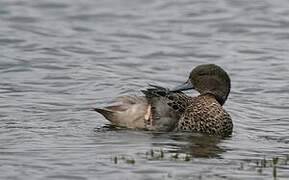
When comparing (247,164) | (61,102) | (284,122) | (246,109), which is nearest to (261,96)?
(246,109)

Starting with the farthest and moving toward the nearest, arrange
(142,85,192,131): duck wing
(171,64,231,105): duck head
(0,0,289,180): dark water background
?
(171,64,231,105): duck head
(142,85,192,131): duck wing
(0,0,289,180): dark water background

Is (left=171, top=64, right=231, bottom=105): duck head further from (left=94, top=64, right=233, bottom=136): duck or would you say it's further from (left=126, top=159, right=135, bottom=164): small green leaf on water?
(left=126, top=159, right=135, bottom=164): small green leaf on water

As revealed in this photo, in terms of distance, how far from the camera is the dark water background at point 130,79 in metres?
8.98

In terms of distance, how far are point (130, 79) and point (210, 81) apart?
3.34 meters

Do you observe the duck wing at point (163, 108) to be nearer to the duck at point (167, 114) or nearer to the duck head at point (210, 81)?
the duck at point (167, 114)

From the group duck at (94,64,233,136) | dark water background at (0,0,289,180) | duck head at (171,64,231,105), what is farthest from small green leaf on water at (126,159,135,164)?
duck head at (171,64,231,105)

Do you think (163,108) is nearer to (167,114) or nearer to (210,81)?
(167,114)

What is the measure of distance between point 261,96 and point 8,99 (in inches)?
127

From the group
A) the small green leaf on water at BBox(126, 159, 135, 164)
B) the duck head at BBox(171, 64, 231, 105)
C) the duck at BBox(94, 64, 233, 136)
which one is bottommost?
the small green leaf on water at BBox(126, 159, 135, 164)

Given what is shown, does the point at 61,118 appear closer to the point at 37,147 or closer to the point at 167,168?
the point at 37,147

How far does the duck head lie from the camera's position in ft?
36.7

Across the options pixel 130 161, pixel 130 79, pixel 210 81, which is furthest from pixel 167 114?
pixel 130 79

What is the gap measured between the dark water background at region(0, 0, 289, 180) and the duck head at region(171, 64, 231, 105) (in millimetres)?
447

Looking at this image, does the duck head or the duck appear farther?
the duck head
